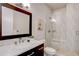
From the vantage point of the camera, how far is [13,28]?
5.44 feet

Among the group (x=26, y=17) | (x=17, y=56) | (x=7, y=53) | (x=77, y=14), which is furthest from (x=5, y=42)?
(x=77, y=14)

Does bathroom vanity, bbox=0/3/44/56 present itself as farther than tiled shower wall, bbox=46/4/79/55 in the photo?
No

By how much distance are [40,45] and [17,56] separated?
1.57 ft

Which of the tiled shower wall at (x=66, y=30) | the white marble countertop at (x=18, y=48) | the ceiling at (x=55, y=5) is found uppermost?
the ceiling at (x=55, y=5)

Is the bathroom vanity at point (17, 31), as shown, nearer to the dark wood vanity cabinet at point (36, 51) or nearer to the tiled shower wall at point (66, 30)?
the dark wood vanity cabinet at point (36, 51)

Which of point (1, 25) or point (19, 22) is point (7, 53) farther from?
point (19, 22)

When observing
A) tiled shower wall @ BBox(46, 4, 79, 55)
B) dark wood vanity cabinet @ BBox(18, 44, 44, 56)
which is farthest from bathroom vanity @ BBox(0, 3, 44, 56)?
tiled shower wall @ BBox(46, 4, 79, 55)

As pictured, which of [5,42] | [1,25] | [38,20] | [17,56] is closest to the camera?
[17,56]

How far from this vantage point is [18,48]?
1604 millimetres

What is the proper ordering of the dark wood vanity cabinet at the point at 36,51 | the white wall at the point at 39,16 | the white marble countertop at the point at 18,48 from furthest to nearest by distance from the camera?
the white wall at the point at 39,16 < the dark wood vanity cabinet at the point at 36,51 < the white marble countertop at the point at 18,48

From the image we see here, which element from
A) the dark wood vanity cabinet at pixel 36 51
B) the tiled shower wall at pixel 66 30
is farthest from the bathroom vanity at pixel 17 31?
the tiled shower wall at pixel 66 30

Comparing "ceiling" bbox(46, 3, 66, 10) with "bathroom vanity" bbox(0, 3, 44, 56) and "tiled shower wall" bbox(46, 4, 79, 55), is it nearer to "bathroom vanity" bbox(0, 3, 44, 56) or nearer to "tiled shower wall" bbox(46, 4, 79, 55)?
"tiled shower wall" bbox(46, 4, 79, 55)

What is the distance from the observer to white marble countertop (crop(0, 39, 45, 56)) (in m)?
1.47

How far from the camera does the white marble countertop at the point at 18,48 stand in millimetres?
1470
